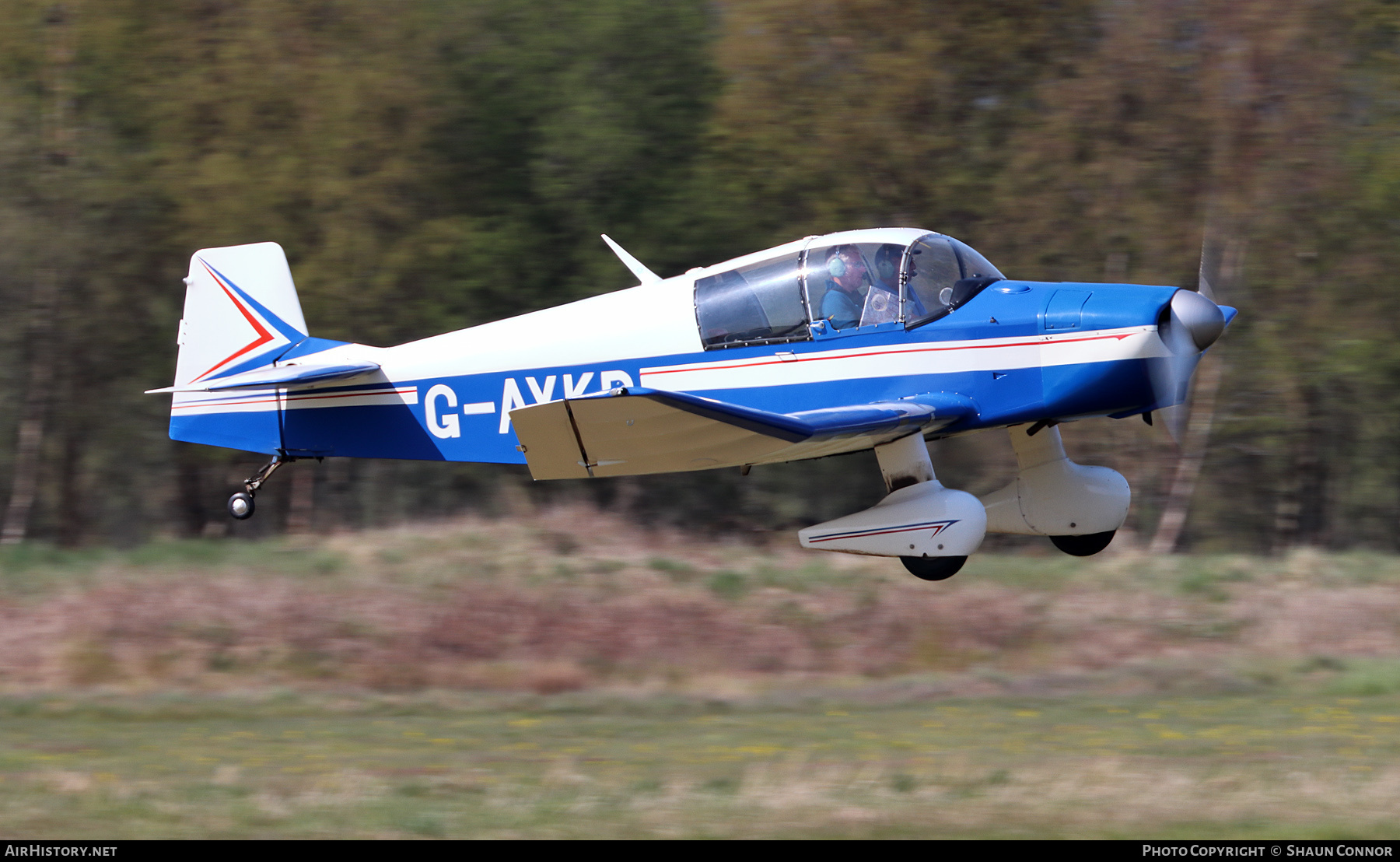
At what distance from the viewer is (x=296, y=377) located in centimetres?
971

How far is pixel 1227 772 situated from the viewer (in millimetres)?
8344

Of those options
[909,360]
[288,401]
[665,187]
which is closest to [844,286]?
[909,360]

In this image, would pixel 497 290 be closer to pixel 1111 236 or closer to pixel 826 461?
pixel 826 461

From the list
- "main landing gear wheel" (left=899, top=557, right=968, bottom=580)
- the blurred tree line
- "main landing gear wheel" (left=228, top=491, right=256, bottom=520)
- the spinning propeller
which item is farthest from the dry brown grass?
the spinning propeller

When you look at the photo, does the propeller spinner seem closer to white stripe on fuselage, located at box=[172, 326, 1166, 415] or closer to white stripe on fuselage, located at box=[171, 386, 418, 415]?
white stripe on fuselage, located at box=[172, 326, 1166, 415]

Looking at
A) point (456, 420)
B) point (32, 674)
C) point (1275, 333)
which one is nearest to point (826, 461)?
point (1275, 333)

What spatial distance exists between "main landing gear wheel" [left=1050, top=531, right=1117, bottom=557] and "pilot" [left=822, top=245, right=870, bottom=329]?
2202mm

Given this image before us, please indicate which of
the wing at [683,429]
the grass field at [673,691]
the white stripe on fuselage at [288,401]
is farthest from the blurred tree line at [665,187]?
the wing at [683,429]

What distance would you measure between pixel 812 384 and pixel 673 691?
169 inches

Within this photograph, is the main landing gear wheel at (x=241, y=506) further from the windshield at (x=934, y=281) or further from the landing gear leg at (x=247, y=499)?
the windshield at (x=934, y=281)

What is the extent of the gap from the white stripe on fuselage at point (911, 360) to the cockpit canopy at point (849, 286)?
0.16 m

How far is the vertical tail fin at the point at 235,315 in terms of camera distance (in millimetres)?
10195

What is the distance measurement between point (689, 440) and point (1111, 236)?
29.3ft

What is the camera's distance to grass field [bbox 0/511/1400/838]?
7656 mm
